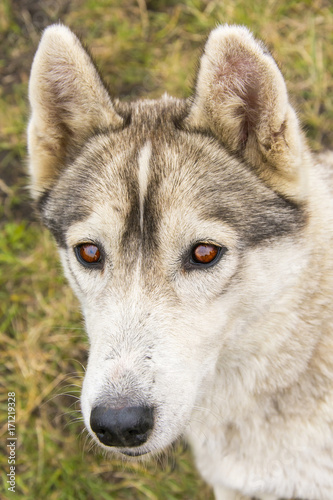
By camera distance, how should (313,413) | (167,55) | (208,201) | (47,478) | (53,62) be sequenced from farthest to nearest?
(167,55)
(47,478)
(313,413)
(53,62)
(208,201)

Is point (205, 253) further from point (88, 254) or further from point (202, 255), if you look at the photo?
point (88, 254)

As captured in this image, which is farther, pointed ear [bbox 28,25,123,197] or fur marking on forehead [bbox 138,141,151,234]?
pointed ear [bbox 28,25,123,197]

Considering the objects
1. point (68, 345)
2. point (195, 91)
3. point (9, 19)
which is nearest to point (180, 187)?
point (195, 91)

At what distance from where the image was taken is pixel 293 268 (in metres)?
2.90

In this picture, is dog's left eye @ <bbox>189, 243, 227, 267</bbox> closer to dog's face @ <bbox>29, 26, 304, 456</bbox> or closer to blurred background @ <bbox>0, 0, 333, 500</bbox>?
dog's face @ <bbox>29, 26, 304, 456</bbox>

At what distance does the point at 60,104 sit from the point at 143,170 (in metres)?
0.77

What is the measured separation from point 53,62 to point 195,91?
850mm

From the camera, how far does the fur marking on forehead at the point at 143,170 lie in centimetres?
279

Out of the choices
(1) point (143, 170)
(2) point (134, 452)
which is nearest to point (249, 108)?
(1) point (143, 170)

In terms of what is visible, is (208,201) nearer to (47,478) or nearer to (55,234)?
(55,234)

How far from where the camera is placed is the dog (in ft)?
8.42

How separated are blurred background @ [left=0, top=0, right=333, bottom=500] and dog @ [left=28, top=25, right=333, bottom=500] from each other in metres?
1.10

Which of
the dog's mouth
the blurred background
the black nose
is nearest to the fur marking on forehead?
the black nose

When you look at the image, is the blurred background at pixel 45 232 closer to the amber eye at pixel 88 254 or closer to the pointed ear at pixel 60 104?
the pointed ear at pixel 60 104
